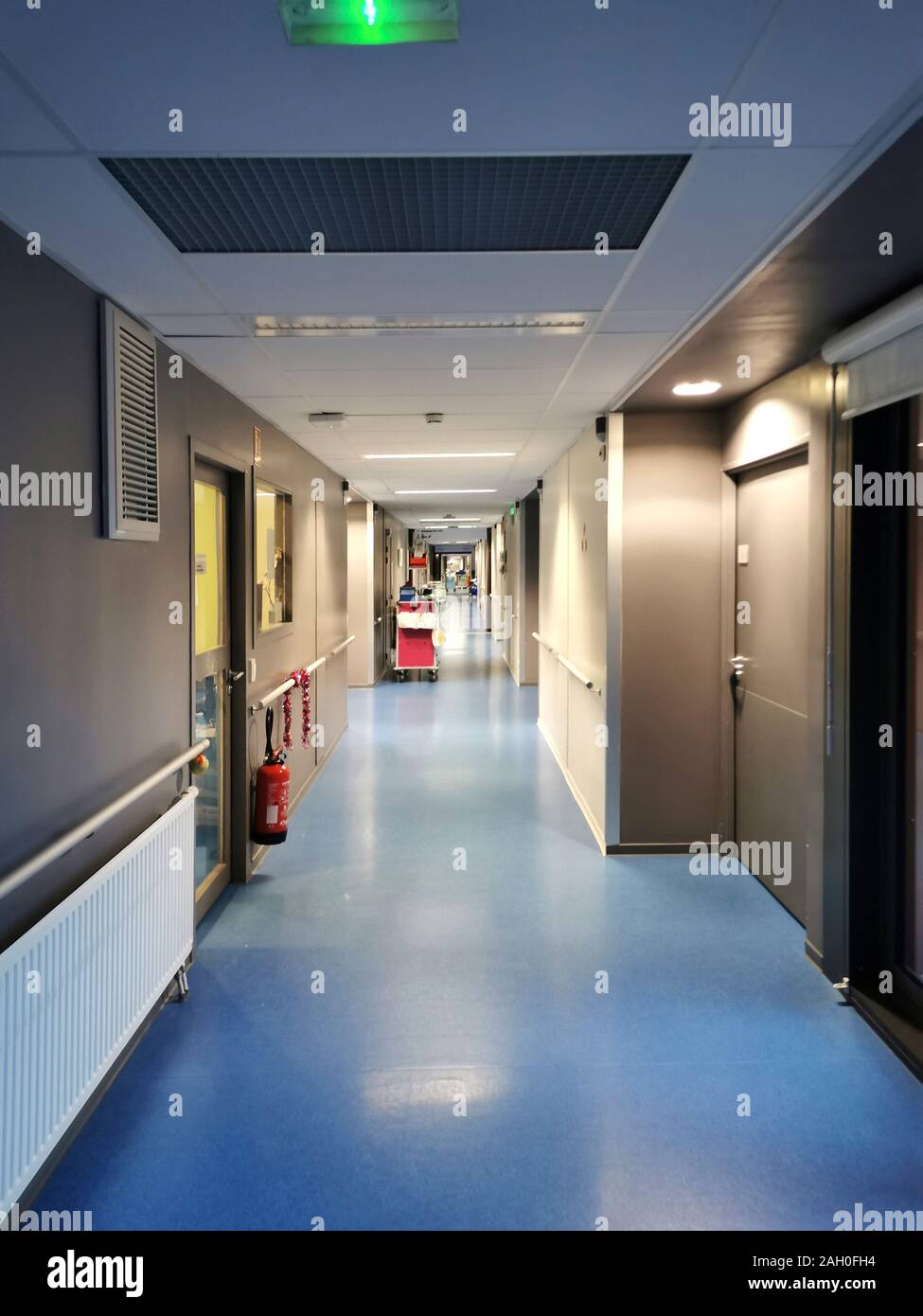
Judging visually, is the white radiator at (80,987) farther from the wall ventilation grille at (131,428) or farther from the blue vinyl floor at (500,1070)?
the wall ventilation grille at (131,428)

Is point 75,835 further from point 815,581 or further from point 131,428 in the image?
point 815,581

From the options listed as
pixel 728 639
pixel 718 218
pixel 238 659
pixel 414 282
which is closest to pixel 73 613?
pixel 414 282

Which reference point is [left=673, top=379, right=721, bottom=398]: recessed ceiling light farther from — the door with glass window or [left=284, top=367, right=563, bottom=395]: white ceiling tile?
the door with glass window

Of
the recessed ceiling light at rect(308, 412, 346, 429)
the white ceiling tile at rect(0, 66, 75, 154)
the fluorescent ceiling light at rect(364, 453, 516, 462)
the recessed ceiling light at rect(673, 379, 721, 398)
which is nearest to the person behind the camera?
the white ceiling tile at rect(0, 66, 75, 154)

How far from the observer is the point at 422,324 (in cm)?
315

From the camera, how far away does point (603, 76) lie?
1.62 metres

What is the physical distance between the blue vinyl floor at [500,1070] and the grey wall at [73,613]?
0.79 m

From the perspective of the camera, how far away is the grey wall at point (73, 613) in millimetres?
2215

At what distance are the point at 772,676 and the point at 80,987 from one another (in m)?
3.34

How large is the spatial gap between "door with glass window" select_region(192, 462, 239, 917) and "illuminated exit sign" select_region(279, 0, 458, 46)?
8.52ft

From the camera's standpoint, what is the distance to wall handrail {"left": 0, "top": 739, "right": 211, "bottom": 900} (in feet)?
6.73

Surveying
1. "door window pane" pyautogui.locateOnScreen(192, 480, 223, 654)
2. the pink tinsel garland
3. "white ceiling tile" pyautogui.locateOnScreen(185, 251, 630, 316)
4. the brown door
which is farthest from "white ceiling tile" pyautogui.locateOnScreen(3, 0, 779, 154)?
the pink tinsel garland

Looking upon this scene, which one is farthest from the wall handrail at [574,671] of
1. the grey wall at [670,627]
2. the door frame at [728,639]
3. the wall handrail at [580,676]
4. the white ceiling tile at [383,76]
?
the white ceiling tile at [383,76]
